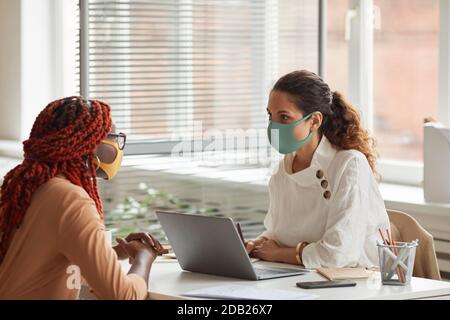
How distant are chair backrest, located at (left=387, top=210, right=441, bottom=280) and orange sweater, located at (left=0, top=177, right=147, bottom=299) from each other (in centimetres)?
108

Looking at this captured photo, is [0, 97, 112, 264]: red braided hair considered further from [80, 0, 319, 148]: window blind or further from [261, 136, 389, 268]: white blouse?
[80, 0, 319, 148]: window blind

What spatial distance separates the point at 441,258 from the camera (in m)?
3.66

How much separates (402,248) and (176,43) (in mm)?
1734

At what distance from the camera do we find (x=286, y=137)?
302 cm

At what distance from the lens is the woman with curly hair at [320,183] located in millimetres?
2895

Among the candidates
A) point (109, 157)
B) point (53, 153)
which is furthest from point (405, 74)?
point (53, 153)

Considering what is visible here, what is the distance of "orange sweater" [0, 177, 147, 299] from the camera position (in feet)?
7.39

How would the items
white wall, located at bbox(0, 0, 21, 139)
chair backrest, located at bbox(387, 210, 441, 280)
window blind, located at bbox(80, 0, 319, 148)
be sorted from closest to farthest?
chair backrest, located at bbox(387, 210, 441, 280) < window blind, located at bbox(80, 0, 319, 148) < white wall, located at bbox(0, 0, 21, 139)

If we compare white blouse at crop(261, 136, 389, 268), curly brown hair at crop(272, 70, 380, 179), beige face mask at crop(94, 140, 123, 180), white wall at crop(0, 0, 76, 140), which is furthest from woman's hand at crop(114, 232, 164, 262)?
white wall at crop(0, 0, 76, 140)

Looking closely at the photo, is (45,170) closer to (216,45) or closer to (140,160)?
(140,160)

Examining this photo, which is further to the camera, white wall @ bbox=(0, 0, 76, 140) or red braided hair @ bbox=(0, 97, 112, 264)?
white wall @ bbox=(0, 0, 76, 140)

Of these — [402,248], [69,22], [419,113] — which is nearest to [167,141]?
[69,22]

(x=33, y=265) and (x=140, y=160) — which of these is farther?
(x=140, y=160)

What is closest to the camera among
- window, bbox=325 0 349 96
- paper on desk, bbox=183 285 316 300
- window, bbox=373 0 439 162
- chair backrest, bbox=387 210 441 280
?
paper on desk, bbox=183 285 316 300
